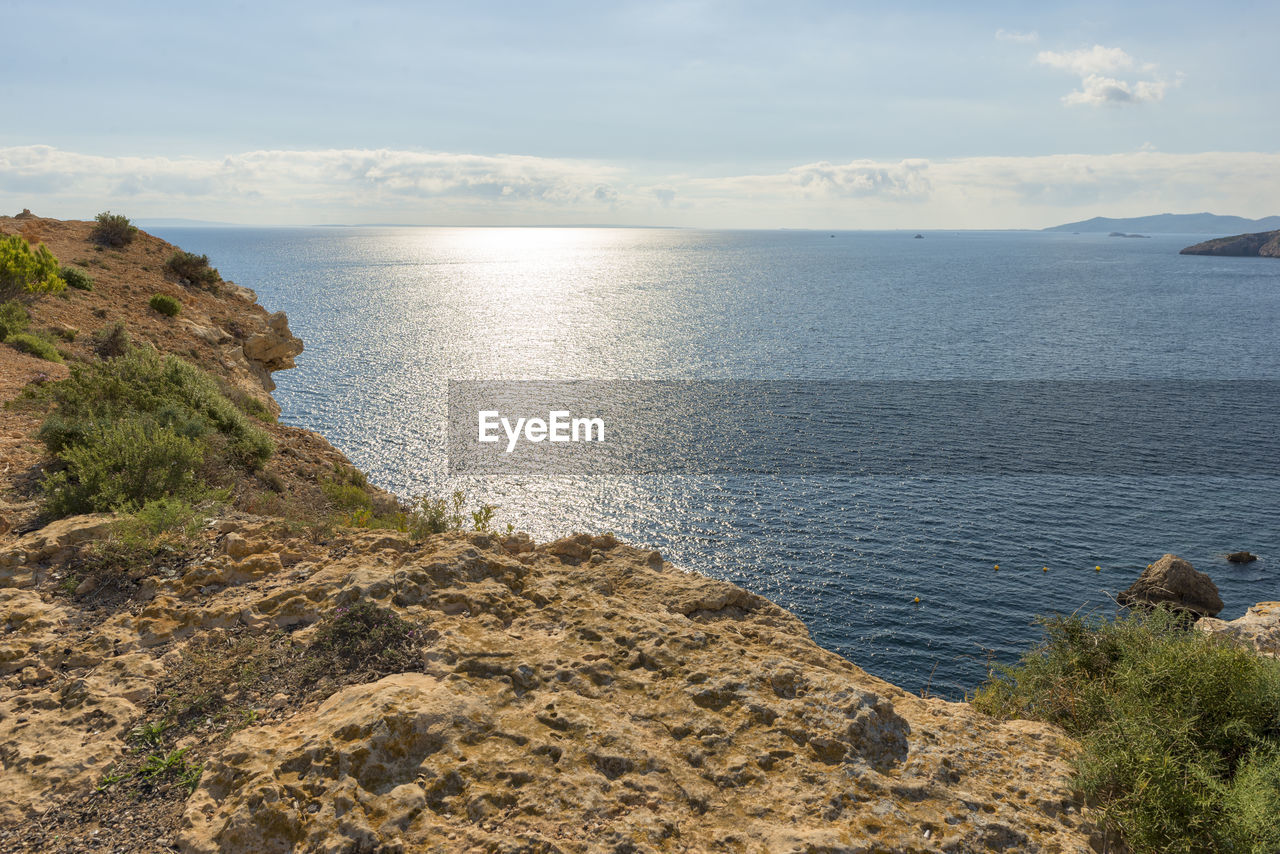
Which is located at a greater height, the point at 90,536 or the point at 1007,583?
the point at 90,536

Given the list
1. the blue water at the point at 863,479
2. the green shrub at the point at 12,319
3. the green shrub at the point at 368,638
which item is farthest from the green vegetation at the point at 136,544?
the green shrub at the point at 12,319

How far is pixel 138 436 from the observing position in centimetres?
1250

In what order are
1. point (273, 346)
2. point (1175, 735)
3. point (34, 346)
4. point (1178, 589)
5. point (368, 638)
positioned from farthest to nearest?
point (1178, 589)
point (273, 346)
point (34, 346)
point (368, 638)
point (1175, 735)

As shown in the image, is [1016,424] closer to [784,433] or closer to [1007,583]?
[784,433]

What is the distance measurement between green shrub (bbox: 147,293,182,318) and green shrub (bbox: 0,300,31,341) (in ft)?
19.0

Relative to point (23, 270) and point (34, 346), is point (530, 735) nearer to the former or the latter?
point (34, 346)

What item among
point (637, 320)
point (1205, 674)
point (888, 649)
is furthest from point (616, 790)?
point (637, 320)

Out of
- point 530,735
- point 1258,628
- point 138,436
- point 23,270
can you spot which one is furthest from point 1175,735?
point 23,270

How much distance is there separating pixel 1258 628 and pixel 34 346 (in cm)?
3810

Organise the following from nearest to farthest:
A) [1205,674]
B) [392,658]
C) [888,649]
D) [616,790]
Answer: [616,790] → [392,658] → [1205,674] → [888,649]

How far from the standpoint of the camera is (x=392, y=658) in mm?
8031

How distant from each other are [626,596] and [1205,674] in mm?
7884

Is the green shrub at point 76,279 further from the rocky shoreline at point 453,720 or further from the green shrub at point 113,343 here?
the rocky shoreline at point 453,720

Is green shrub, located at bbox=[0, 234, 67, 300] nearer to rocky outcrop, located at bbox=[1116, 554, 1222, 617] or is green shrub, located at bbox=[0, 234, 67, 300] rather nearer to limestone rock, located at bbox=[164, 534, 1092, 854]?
limestone rock, located at bbox=[164, 534, 1092, 854]
